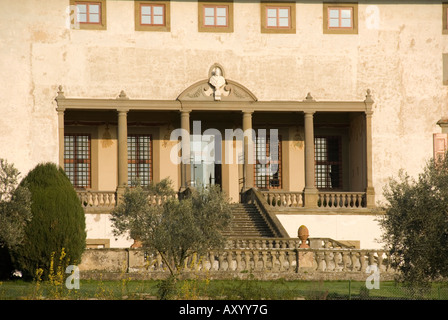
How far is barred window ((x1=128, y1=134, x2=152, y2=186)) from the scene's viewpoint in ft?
126

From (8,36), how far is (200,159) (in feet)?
27.7

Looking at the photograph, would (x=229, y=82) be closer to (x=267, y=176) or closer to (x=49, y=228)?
(x=267, y=176)

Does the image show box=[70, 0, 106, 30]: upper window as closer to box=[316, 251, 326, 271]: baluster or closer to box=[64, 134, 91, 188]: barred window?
box=[64, 134, 91, 188]: barred window

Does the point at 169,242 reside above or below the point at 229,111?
below

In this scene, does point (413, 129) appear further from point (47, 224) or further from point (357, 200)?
point (47, 224)

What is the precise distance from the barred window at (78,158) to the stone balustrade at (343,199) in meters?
8.63

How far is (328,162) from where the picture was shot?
39344 mm

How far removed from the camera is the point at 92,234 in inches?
1344

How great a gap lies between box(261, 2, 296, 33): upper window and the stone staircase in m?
6.40

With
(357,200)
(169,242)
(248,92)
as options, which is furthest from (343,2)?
(169,242)

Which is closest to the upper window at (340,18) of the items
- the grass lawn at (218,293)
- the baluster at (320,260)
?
the baluster at (320,260)

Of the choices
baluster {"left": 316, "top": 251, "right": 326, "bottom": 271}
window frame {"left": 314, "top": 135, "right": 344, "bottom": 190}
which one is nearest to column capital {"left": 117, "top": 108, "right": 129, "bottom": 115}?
window frame {"left": 314, "top": 135, "right": 344, "bottom": 190}

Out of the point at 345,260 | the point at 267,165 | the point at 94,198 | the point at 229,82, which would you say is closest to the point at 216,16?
the point at 229,82

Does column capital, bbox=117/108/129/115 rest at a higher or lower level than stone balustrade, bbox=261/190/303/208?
higher
